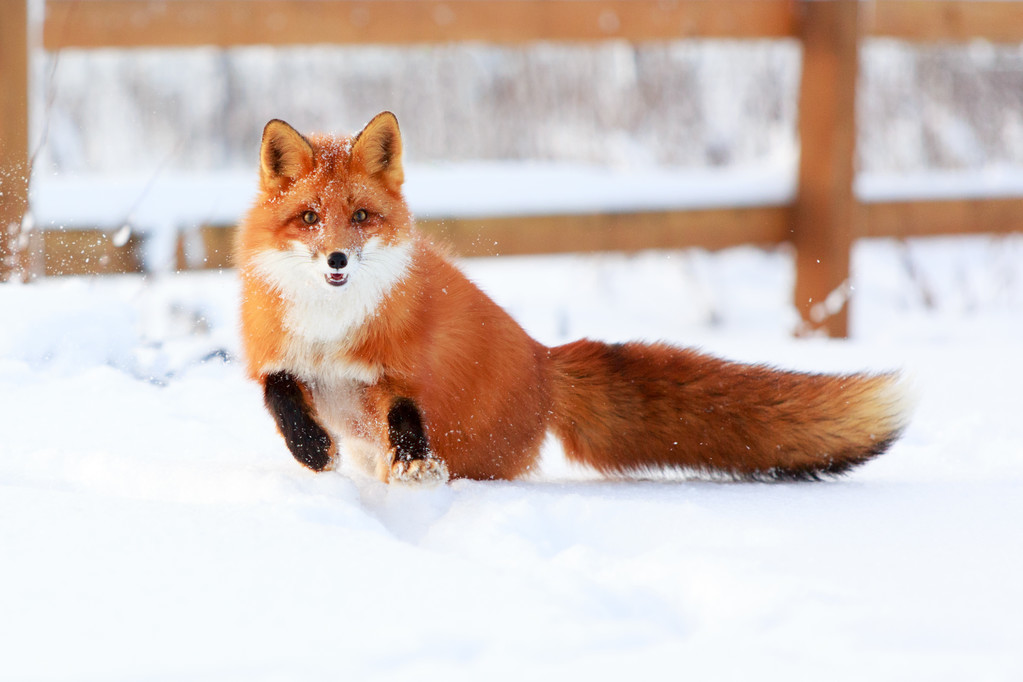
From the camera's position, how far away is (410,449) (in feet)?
7.07

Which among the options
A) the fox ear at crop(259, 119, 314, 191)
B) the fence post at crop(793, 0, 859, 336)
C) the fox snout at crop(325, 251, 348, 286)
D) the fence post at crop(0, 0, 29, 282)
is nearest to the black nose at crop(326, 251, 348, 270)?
the fox snout at crop(325, 251, 348, 286)

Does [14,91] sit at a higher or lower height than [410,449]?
higher

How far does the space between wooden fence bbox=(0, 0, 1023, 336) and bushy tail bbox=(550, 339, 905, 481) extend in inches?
74.3

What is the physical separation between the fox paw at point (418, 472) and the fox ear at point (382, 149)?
624mm

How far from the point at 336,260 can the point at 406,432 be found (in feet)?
1.31

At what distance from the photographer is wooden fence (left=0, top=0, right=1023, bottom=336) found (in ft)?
13.6

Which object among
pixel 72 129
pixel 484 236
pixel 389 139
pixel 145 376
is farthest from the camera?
pixel 72 129

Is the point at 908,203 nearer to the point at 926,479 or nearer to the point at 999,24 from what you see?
the point at 999,24

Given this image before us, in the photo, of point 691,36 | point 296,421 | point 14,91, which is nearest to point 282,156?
point 296,421

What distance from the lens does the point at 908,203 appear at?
5117 mm

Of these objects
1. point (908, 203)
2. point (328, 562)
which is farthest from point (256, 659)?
point (908, 203)

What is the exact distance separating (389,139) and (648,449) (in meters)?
0.96

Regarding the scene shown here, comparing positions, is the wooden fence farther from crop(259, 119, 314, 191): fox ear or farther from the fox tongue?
the fox tongue

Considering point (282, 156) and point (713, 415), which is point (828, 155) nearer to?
point (713, 415)
